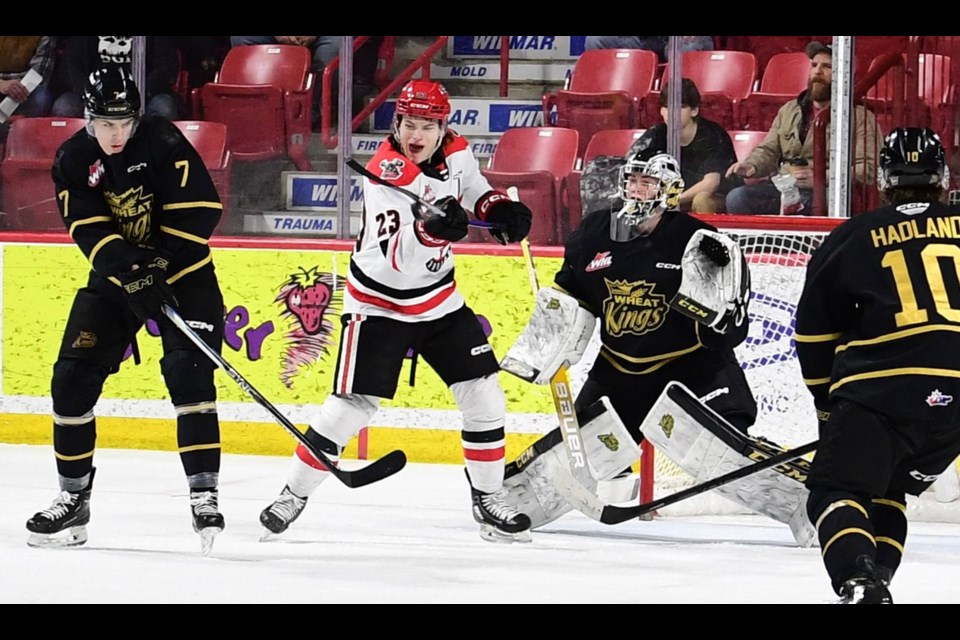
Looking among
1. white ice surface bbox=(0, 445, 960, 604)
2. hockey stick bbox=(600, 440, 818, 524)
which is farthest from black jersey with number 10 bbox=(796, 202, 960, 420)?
white ice surface bbox=(0, 445, 960, 604)

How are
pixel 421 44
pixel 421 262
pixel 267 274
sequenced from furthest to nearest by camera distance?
pixel 421 44, pixel 267 274, pixel 421 262

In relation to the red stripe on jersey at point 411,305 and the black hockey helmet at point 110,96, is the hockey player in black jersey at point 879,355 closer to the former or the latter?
the red stripe on jersey at point 411,305

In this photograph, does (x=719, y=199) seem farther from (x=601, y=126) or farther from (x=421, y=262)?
(x=421, y=262)

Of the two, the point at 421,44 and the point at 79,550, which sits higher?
the point at 421,44

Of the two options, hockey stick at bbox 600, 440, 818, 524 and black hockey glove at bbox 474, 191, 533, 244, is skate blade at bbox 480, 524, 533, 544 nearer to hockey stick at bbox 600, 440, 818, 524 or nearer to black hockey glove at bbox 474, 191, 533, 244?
hockey stick at bbox 600, 440, 818, 524

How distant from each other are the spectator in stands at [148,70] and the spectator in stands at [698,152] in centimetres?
165

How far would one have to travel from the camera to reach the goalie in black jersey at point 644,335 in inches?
155

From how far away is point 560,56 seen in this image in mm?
6031

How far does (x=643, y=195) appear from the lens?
403 cm

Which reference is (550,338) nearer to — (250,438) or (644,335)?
(644,335)

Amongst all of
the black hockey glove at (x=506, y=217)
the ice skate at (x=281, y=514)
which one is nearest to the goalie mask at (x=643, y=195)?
the black hockey glove at (x=506, y=217)

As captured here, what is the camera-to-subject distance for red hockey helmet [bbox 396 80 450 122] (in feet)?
13.3
